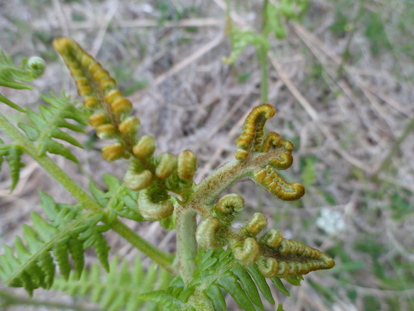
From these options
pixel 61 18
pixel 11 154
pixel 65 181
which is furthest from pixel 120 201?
pixel 61 18

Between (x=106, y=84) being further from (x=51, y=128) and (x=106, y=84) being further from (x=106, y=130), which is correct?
(x=51, y=128)

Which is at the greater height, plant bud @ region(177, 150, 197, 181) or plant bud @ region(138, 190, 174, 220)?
plant bud @ region(177, 150, 197, 181)

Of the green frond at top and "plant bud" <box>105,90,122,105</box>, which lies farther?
the green frond at top

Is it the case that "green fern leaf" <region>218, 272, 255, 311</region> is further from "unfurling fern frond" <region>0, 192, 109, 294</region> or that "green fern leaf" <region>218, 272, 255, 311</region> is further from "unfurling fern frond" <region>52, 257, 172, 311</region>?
"unfurling fern frond" <region>52, 257, 172, 311</region>

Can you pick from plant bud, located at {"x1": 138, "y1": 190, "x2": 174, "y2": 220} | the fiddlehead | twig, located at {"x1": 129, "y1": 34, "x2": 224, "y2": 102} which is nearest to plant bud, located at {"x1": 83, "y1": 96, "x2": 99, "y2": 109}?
the fiddlehead

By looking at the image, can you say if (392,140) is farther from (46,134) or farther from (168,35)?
(46,134)

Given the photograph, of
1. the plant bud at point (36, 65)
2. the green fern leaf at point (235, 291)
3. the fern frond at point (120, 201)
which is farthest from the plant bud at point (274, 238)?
the plant bud at point (36, 65)

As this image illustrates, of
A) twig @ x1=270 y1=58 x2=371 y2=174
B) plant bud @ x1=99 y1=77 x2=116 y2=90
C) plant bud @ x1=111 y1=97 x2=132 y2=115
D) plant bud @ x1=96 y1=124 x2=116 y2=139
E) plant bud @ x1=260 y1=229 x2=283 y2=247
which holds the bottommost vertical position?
plant bud @ x1=260 y1=229 x2=283 y2=247
